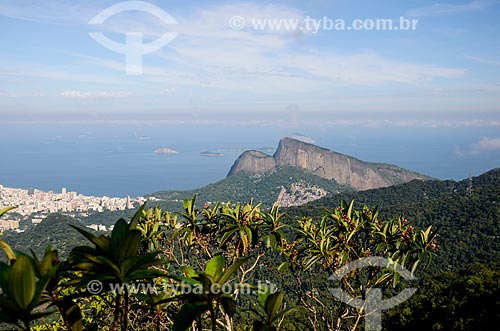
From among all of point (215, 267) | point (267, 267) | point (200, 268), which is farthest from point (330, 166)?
point (215, 267)

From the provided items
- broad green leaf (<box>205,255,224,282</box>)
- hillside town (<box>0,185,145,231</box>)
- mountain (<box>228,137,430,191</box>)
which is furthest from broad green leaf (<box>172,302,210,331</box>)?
mountain (<box>228,137,430,191</box>)

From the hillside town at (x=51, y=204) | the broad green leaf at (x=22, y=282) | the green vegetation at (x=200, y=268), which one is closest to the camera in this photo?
the broad green leaf at (x=22, y=282)

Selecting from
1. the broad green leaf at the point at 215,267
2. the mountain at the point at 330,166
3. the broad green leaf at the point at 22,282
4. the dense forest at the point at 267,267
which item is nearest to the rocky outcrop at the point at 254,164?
the mountain at the point at 330,166

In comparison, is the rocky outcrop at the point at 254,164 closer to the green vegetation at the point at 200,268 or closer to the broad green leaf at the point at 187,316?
the green vegetation at the point at 200,268

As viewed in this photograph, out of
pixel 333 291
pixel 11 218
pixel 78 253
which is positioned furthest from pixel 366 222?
pixel 11 218

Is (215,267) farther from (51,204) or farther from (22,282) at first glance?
(51,204)

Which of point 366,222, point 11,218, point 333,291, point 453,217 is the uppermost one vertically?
point 366,222

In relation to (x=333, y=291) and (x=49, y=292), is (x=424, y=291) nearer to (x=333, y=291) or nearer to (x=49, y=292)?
(x=333, y=291)
